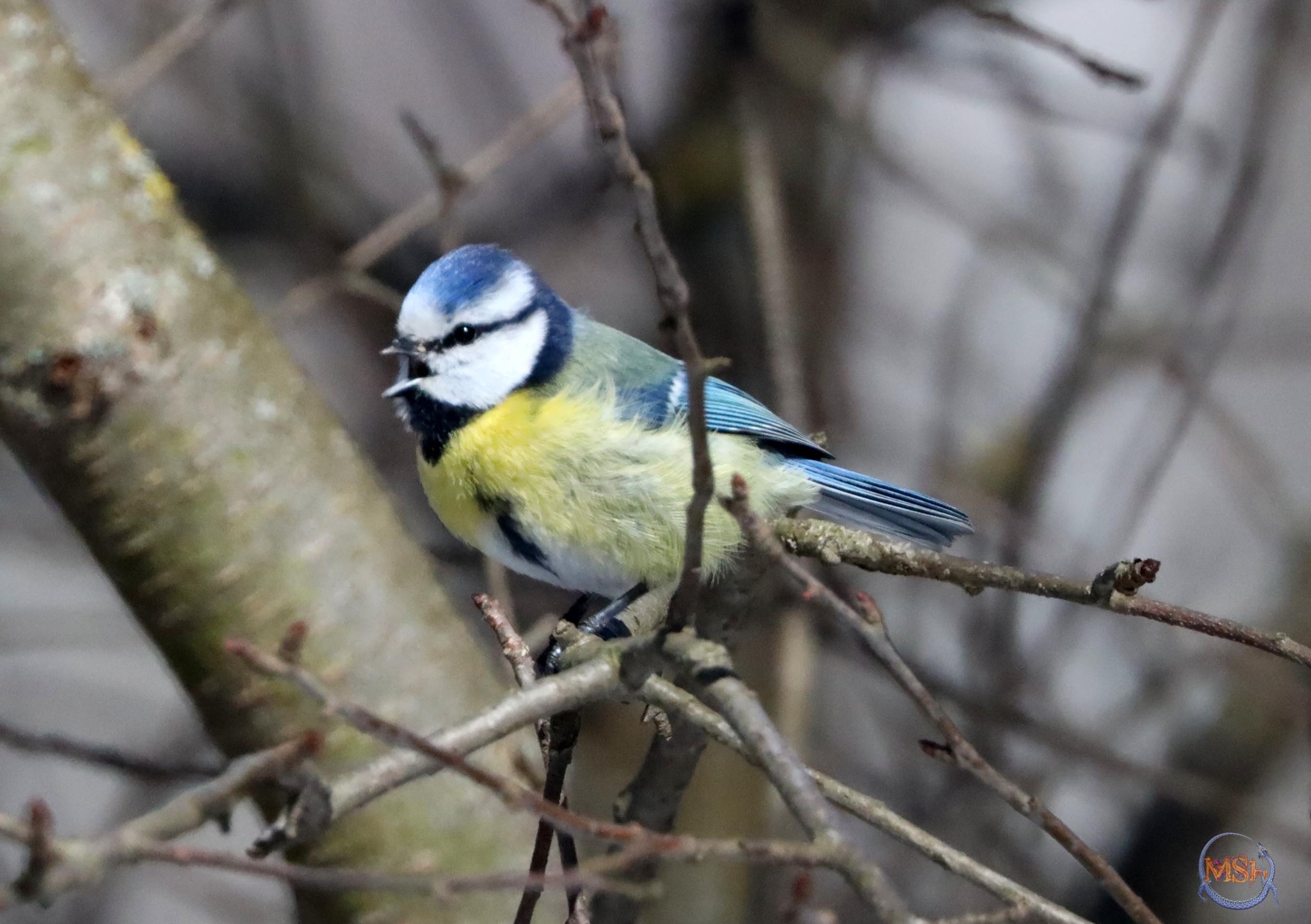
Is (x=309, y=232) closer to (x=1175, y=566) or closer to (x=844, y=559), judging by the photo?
(x=844, y=559)

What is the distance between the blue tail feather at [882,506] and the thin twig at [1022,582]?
335mm

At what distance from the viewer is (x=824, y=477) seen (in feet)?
3.42

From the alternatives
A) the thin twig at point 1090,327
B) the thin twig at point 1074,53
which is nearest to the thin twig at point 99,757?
the thin twig at point 1074,53

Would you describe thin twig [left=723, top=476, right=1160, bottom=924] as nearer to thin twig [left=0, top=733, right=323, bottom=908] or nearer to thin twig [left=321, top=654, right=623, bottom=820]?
thin twig [left=321, top=654, right=623, bottom=820]

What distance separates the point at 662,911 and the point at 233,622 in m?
0.94

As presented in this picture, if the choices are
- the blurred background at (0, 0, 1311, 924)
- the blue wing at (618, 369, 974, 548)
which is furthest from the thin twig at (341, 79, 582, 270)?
Result: the blue wing at (618, 369, 974, 548)

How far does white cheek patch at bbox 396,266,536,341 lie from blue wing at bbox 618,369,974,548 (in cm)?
12

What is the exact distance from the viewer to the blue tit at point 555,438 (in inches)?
34.8

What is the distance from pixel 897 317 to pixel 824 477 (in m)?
1.25

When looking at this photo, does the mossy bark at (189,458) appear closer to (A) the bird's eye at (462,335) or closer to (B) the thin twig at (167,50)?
(A) the bird's eye at (462,335)

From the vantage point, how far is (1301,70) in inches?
71.6

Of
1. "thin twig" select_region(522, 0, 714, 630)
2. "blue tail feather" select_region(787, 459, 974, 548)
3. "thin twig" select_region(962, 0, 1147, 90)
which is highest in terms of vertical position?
"thin twig" select_region(522, 0, 714, 630)

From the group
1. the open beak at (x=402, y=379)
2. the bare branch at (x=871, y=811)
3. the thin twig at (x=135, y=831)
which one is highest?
the thin twig at (x=135, y=831)

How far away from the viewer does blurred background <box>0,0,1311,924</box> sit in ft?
5.33
